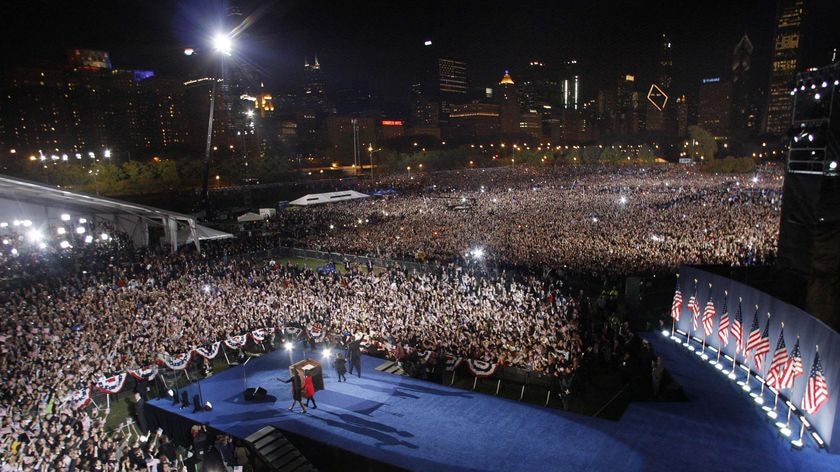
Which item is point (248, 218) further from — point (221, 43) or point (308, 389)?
point (308, 389)

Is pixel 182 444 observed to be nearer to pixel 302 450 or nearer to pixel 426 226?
pixel 302 450

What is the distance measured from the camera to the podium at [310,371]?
458 inches

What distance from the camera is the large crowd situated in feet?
35.5

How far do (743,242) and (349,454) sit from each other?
22.2 metres

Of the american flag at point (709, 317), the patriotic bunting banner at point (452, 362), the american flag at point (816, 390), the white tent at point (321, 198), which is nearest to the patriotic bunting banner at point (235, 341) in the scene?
the patriotic bunting banner at point (452, 362)

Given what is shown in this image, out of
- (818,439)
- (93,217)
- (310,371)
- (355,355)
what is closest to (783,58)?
(818,439)

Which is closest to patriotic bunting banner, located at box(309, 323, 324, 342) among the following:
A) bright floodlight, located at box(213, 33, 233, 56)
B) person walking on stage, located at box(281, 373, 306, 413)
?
person walking on stage, located at box(281, 373, 306, 413)

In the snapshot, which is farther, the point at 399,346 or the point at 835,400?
the point at 399,346

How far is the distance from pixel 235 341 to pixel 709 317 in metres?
13.6

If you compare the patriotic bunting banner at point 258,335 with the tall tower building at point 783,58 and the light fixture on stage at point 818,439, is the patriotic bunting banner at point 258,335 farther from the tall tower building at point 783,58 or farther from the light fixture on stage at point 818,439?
the tall tower building at point 783,58

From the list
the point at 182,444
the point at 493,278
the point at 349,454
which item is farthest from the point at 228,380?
the point at 493,278

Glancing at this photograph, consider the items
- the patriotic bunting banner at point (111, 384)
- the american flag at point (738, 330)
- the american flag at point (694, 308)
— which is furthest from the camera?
the american flag at point (694, 308)

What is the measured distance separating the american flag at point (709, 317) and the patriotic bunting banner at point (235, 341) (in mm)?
13289

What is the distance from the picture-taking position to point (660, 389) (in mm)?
11625
